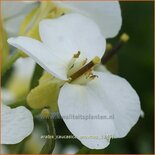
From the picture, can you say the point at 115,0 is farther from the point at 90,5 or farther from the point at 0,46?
the point at 0,46

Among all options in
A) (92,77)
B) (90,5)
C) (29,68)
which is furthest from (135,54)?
(92,77)

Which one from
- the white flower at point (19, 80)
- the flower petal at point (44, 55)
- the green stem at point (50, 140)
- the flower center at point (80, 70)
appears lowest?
the white flower at point (19, 80)

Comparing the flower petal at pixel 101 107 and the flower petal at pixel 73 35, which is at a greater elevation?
the flower petal at pixel 73 35

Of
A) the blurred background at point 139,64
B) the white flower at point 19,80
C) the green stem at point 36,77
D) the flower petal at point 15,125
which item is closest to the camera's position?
the flower petal at point 15,125

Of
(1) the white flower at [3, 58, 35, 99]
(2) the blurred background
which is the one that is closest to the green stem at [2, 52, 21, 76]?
(1) the white flower at [3, 58, 35, 99]

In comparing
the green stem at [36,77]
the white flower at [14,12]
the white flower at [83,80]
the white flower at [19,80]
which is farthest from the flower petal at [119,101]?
the white flower at [19,80]

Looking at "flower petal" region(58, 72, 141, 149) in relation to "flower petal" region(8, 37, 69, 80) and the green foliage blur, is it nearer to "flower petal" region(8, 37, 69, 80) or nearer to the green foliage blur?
"flower petal" region(8, 37, 69, 80)

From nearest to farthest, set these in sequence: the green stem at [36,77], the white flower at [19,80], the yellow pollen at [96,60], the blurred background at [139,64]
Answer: the yellow pollen at [96,60], the green stem at [36,77], the white flower at [19,80], the blurred background at [139,64]

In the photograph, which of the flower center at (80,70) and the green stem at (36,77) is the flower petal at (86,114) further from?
the green stem at (36,77)
